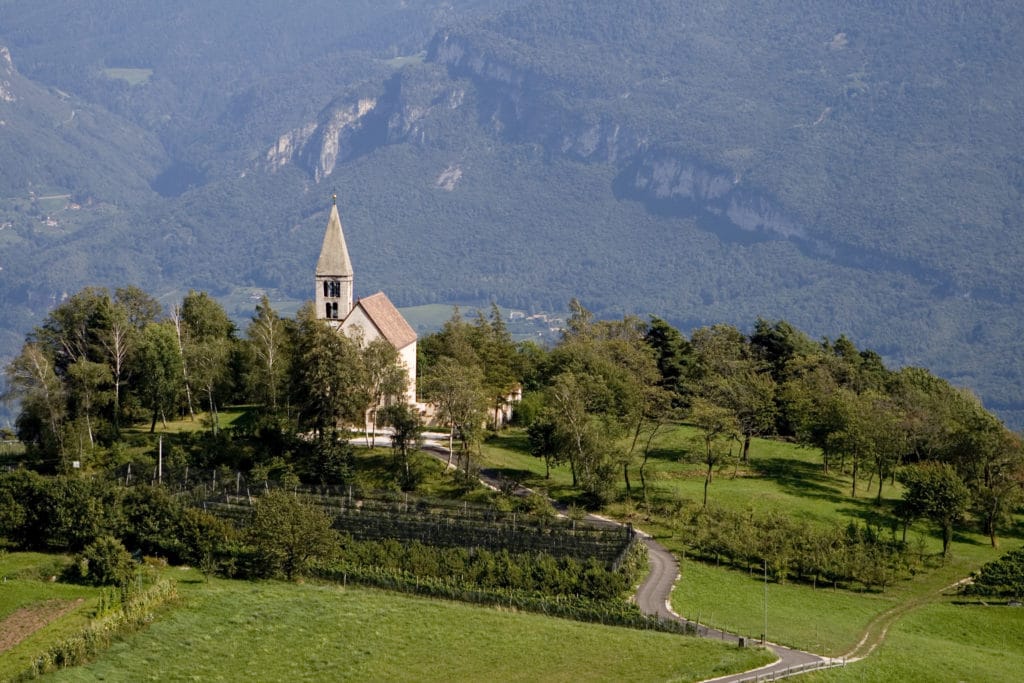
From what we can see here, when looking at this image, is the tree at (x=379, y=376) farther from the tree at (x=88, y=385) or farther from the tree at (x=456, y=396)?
the tree at (x=88, y=385)

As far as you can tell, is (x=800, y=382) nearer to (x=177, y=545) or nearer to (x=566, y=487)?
(x=566, y=487)

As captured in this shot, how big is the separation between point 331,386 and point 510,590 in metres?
22.1

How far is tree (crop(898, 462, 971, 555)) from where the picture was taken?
246 ft

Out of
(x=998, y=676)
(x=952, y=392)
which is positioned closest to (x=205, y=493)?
(x=998, y=676)

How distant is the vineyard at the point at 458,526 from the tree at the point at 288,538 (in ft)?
13.7

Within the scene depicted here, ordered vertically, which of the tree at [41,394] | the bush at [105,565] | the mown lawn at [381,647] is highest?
the tree at [41,394]

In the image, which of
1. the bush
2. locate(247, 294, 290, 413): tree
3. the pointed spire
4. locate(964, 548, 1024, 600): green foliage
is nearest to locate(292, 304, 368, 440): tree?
locate(247, 294, 290, 413): tree

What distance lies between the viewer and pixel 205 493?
251ft

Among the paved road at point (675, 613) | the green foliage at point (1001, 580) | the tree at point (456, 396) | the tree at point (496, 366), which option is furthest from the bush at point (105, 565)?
the green foliage at point (1001, 580)

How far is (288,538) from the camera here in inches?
2566

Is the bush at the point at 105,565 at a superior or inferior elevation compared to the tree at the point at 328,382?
inferior

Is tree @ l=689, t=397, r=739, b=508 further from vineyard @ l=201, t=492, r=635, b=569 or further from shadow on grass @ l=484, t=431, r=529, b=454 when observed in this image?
shadow on grass @ l=484, t=431, r=529, b=454

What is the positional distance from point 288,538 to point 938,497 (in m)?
34.4

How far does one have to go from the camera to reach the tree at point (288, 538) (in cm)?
6538
